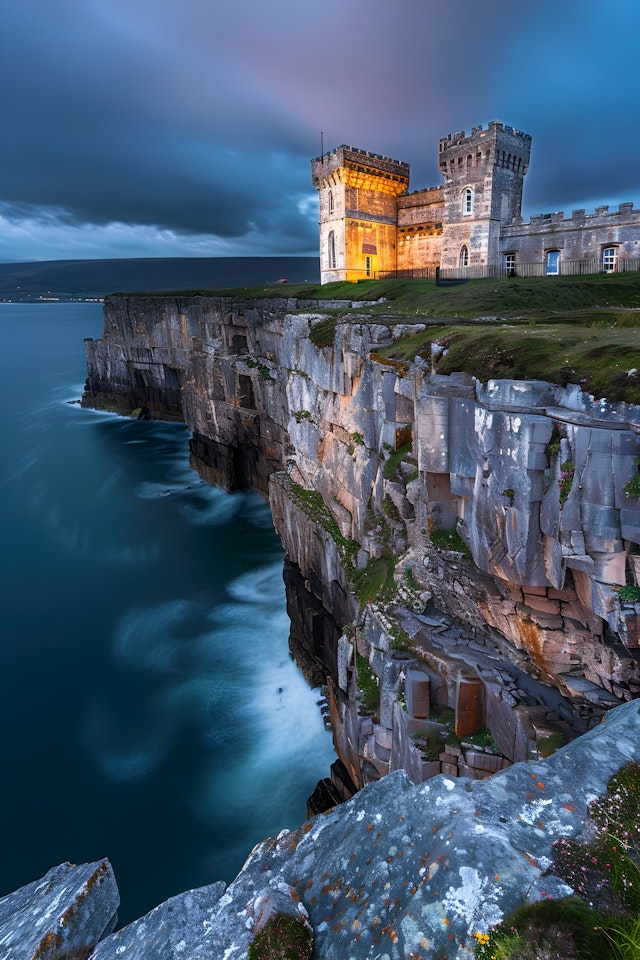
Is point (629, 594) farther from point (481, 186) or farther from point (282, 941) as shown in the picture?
point (481, 186)

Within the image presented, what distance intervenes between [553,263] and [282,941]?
39507 mm

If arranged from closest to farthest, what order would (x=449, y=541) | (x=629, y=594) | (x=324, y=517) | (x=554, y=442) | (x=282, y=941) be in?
1. (x=282, y=941)
2. (x=629, y=594)
3. (x=554, y=442)
4. (x=449, y=541)
5. (x=324, y=517)

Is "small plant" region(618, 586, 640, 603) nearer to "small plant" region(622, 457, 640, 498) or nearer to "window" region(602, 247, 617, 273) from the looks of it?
"small plant" region(622, 457, 640, 498)

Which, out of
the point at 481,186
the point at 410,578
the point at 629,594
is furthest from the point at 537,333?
the point at 481,186

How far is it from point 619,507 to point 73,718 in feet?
63.8

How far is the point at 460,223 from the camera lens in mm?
38656

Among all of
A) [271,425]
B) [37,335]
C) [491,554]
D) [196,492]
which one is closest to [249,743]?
[491,554]

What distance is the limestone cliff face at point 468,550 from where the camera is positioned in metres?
9.04

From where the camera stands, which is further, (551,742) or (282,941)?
(551,742)

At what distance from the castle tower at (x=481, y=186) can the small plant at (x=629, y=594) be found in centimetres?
3469

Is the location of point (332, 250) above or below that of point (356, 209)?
below

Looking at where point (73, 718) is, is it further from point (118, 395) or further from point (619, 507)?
point (118, 395)

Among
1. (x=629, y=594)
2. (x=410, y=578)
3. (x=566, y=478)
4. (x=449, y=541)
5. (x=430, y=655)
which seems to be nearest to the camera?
(x=629, y=594)

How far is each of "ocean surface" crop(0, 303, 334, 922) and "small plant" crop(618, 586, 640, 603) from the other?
11.9 m
